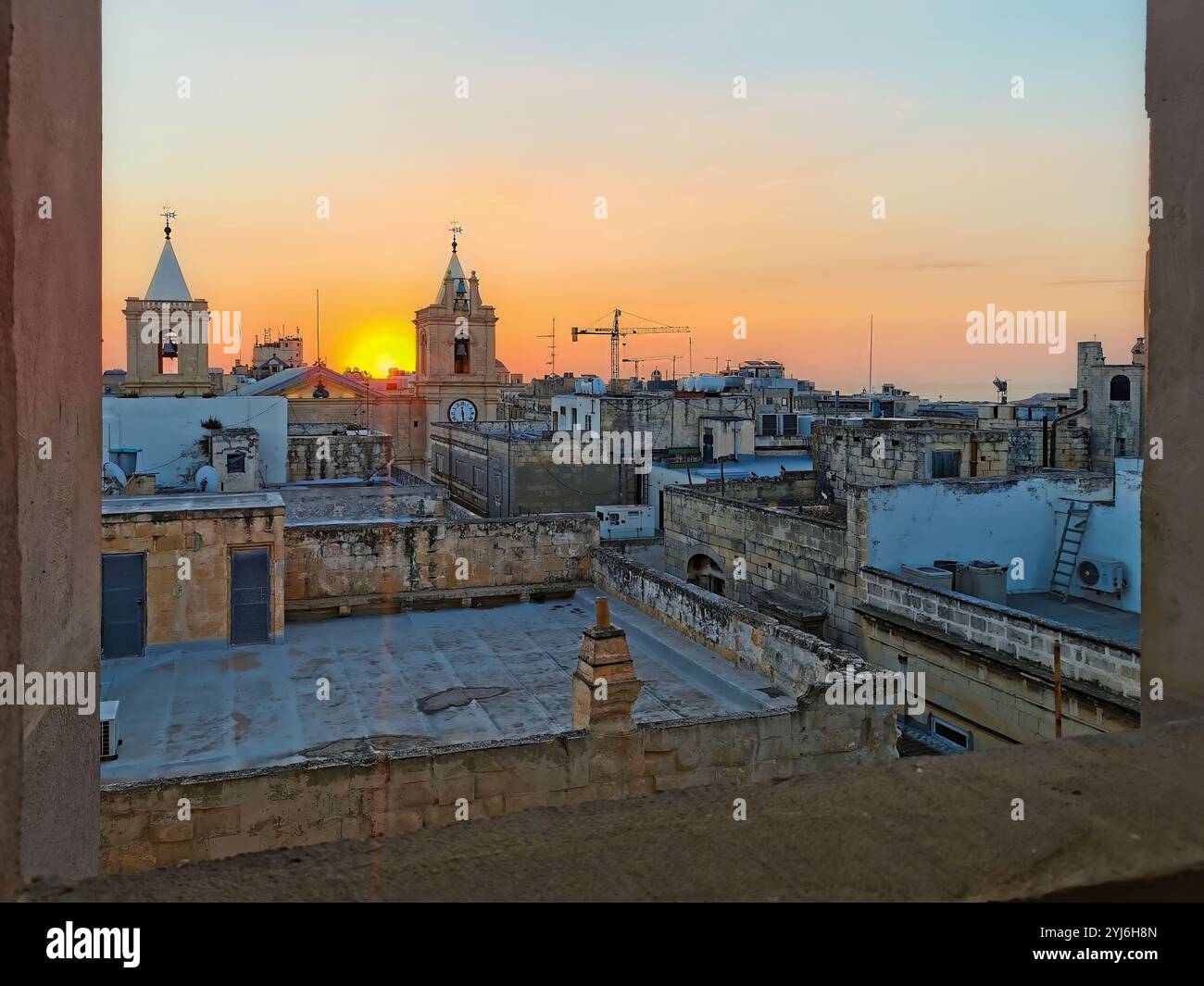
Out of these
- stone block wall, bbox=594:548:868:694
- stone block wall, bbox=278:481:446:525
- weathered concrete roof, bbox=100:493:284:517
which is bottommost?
stone block wall, bbox=594:548:868:694

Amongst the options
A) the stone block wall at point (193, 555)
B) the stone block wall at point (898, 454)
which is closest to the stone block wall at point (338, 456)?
the stone block wall at point (898, 454)

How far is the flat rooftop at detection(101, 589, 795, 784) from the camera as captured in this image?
378 inches

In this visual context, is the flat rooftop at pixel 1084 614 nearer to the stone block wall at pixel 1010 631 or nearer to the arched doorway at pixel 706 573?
the stone block wall at pixel 1010 631

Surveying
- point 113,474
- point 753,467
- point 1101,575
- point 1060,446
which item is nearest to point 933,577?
point 1101,575

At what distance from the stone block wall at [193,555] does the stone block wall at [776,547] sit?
8.79m

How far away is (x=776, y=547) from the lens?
61.6 feet

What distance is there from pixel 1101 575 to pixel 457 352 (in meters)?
34.2

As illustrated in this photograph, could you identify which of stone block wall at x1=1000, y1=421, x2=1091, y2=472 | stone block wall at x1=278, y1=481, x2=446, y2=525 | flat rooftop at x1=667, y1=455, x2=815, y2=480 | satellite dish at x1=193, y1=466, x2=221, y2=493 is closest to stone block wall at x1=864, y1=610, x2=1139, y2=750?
stone block wall at x1=278, y1=481, x2=446, y2=525

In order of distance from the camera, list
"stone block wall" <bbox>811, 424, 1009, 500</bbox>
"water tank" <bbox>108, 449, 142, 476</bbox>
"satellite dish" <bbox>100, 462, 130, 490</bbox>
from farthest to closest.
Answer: "water tank" <bbox>108, 449, 142, 476</bbox> < "satellite dish" <bbox>100, 462, 130, 490</bbox> < "stone block wall" <bbox>811, 424, 1009, 500</bbox>

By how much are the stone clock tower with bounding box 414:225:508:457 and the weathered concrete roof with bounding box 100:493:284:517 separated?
3090cm

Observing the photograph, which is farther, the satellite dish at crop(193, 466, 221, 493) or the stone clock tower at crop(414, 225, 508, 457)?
the stone clock tower at crop(414, 225, 508, 457)

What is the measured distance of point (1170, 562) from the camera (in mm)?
3305

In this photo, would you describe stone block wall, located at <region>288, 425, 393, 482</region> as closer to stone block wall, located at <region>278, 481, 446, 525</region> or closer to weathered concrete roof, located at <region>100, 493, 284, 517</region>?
stone block wall, located at <region>278, 481, 446, 525</region>
